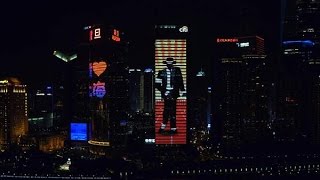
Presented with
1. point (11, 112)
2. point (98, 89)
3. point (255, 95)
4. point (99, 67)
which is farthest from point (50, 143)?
point (255, 95)

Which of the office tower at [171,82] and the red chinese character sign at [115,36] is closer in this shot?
the office tower at [171,82]

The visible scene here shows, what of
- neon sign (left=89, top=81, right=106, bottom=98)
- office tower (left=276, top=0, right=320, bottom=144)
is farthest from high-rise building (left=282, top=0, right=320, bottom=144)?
neon sign (left=89, top=81, right=106, bottom=98)

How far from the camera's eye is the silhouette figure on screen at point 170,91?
38219 millimetres

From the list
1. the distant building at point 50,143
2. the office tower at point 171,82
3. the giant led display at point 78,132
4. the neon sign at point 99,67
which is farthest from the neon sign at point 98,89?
the office tower at point 171,82

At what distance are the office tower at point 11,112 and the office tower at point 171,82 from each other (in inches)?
485

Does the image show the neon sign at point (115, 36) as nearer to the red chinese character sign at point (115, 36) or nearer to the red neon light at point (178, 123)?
the red chinese character sign at point (115, 36)

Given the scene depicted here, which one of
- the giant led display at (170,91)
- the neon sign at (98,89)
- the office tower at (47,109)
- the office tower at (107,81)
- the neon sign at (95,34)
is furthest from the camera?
the office tower at (47,109)

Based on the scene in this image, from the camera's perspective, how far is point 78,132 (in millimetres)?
40469

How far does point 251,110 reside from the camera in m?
44.5

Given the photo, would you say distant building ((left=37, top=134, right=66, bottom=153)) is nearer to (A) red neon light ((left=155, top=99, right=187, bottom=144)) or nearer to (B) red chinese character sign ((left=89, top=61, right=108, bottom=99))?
(B) red chinese character sign ((left=89, top=61, right=108, bottom=99))

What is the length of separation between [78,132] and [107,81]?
503 cm

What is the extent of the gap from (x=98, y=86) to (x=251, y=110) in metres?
13.4

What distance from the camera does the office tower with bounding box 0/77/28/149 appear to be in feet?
136

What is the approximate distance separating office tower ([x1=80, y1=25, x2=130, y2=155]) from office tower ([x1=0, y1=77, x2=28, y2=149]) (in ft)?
19.1
